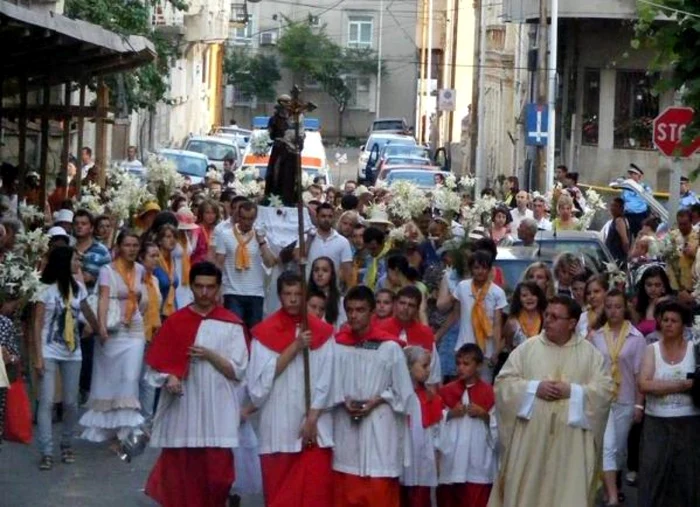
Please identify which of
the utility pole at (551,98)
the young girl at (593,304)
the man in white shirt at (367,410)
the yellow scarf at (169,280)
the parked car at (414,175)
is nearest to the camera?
the man in white shirt at (367,410)

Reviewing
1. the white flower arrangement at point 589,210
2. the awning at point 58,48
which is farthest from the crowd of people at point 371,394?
the white flower arrangement at point 589,210

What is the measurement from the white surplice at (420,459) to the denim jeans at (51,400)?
3.35 metres

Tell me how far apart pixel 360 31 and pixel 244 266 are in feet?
234

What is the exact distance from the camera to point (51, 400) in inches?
551

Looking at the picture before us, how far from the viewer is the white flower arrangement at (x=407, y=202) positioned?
22.1m

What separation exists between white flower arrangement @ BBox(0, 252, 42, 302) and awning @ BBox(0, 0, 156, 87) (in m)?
3.36

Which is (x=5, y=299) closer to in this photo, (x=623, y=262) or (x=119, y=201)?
(x=119, y=201)

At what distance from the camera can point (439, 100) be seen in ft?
187

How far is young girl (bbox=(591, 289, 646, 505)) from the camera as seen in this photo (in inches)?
513

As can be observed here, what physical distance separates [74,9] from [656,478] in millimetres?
20582

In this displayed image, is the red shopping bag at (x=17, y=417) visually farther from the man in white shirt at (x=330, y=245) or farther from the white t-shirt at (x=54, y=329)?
the man in white shirt at (x=330, y=245)

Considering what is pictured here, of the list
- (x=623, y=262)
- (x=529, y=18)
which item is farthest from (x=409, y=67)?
(x=623, y=262)

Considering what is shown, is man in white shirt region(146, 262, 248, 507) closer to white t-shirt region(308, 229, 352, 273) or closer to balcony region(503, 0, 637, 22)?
white t-shirt region(308, 229, 352, 273)

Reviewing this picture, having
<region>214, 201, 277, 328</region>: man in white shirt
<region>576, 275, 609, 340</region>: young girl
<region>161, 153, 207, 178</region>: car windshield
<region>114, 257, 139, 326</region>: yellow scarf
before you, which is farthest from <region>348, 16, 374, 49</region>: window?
<region>576, 275, 609, 340</region>: young girl
